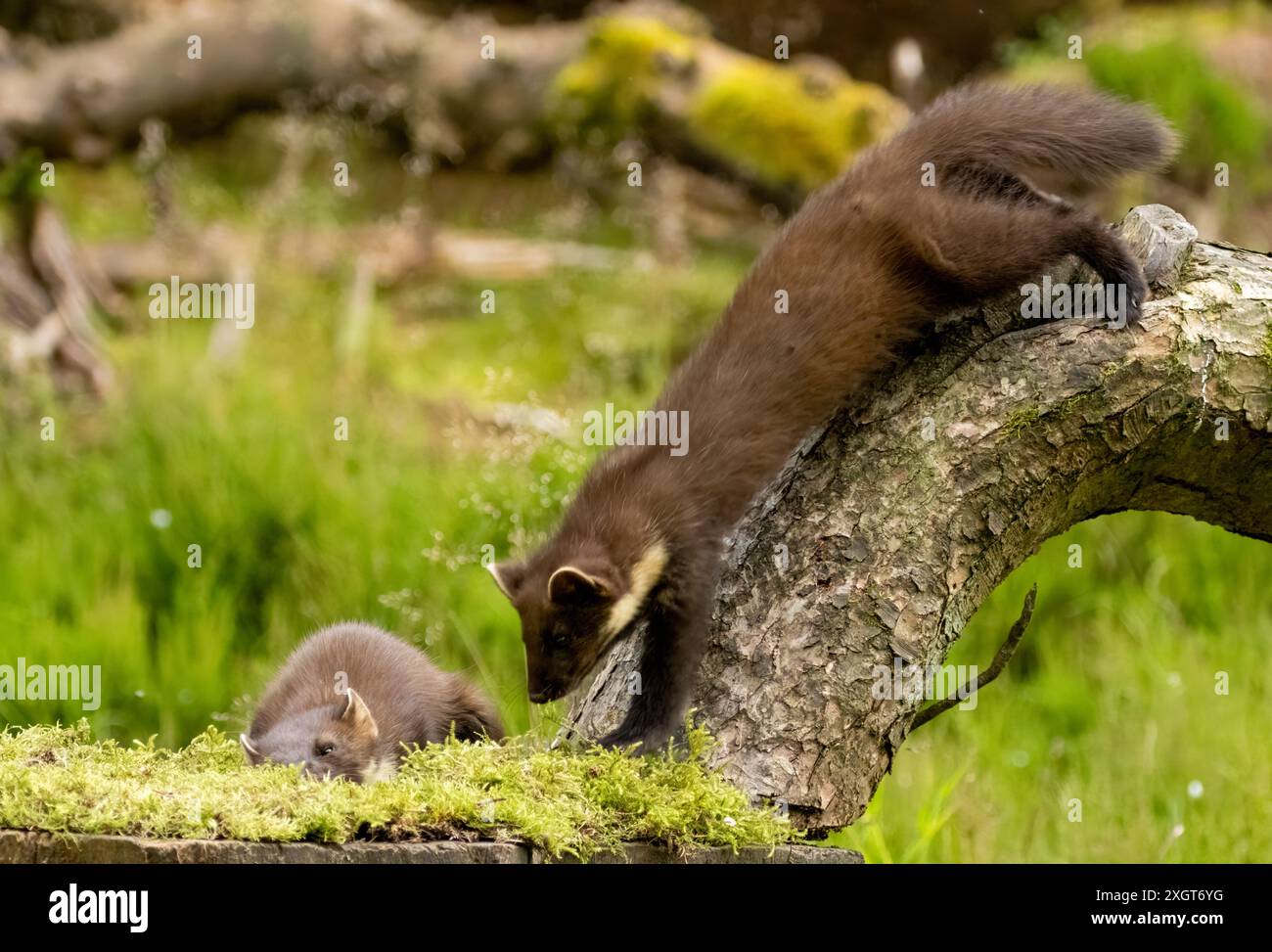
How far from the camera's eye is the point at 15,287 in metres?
8.80

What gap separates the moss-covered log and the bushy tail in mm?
5004

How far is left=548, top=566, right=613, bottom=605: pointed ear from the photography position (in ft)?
14.2

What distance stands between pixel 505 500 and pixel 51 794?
3.09 m

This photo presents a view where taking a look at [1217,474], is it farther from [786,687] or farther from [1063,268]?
[786,687]

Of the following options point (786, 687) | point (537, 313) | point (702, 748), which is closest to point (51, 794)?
point (702, 748)

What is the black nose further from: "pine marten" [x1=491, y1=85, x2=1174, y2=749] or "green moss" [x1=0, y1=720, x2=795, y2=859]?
"green moss" [x1=0, y1=720, x2=795, y2=859]

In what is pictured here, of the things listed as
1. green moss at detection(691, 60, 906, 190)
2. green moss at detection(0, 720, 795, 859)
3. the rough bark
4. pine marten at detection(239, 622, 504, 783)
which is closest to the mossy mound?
green moss at detection(691, 60, 906, 190)

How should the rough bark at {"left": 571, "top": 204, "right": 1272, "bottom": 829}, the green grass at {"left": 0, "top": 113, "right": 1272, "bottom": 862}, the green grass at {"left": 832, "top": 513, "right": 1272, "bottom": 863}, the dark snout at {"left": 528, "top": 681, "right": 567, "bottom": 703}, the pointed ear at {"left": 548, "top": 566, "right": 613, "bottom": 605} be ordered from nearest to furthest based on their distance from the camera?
the rough bark at {"left": 571, "top": 204, "right": 1272, "bottom": 829}
the pointed ear at {"left": 548, "top": 566, "right": 613, "bottom": 605}
the dark snout at {"left": 528, "top": 681, "right": 567, "bottom": 703}
the green grass at {"left": 832, "top": 513, "right": 1272, "bottom": 863}
the green grass at {"left": 0, "top": 113, "right": 1272, "bottom": 862}

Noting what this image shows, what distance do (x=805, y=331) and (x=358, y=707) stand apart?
1840 millimetres

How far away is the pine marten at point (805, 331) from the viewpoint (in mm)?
4344

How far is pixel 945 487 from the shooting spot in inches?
160

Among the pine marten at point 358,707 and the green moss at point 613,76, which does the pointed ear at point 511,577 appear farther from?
the green moss at point 613,76

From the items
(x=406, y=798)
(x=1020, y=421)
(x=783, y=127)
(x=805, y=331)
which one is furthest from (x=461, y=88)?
(x=406, y=798)
